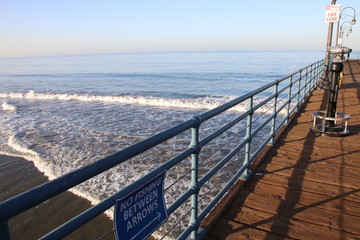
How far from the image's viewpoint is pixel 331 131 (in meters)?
5.61

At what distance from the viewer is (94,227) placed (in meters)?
4.85

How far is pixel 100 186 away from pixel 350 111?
7005mm

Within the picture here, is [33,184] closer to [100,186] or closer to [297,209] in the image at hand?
[100,186]

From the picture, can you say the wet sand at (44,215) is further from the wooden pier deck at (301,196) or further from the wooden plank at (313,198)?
the wooden plank at (313,198)

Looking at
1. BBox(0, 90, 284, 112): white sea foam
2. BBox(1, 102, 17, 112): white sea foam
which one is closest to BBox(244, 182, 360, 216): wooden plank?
BBox(0, 90, 284, 112): white sea foam

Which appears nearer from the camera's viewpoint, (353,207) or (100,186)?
(353,207)

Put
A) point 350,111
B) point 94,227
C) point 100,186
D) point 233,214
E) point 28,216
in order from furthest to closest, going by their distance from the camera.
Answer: point 350,111, point 100,186, point 28,216, point 94,227, point 233,214

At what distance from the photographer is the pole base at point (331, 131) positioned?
5.45 meters

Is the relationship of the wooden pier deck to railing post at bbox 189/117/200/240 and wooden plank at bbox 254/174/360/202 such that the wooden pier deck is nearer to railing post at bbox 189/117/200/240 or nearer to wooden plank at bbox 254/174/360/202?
wooden plank at bbox 254/174/360/202

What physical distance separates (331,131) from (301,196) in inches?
118

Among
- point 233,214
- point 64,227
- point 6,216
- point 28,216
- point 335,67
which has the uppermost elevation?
point 335,67

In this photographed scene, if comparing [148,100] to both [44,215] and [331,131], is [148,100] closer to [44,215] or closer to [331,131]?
[44,215]

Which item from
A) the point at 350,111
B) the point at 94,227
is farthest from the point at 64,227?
the point at 350,111

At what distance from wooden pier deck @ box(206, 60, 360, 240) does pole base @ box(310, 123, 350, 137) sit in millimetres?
171
